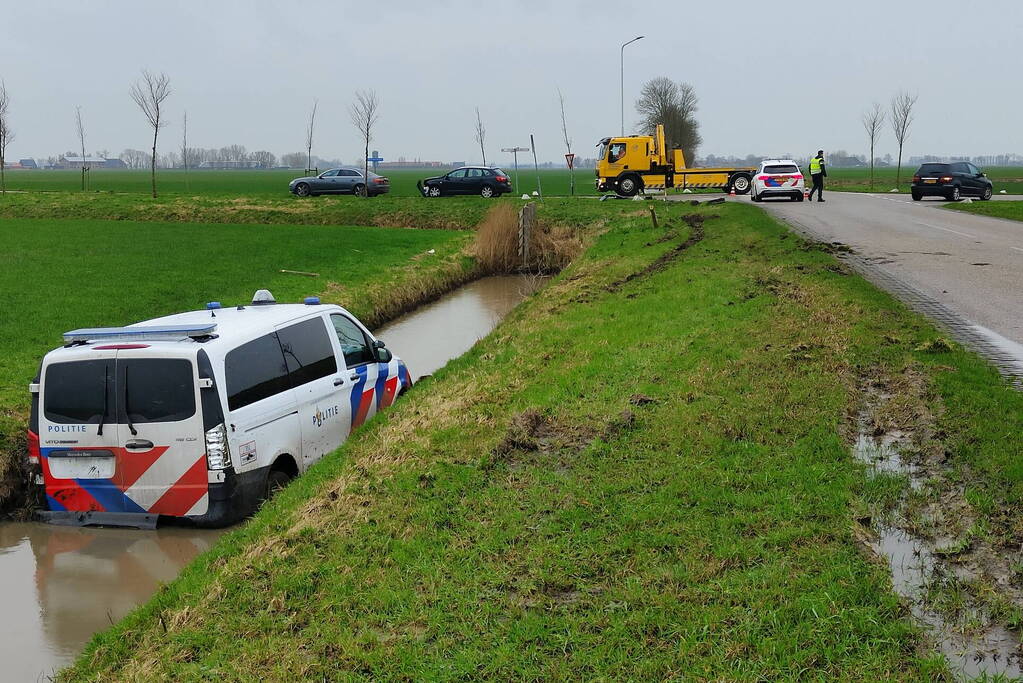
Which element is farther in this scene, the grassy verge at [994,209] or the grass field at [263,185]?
the grass field at [263,185]

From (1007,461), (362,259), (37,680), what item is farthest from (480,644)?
(362,259)

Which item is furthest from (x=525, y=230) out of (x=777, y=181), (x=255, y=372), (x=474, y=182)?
(x=255, y=372)

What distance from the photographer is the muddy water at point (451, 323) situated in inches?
669

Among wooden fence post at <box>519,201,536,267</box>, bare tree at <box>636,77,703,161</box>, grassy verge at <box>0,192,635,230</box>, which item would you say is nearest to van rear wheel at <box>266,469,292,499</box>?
wooden fence post at <box>519,201,536,267</box>

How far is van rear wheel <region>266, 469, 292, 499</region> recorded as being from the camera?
321 inches

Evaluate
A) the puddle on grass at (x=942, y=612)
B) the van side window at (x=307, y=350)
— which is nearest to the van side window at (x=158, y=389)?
the van side window at (x=307, y=350)

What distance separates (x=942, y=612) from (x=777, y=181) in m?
33.1

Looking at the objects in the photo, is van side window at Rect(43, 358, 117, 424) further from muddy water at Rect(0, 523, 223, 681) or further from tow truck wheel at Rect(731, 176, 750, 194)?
tow truck wheel at Rect(731, 176, 750, 194)

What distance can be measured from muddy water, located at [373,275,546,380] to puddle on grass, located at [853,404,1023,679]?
1016 centimetres

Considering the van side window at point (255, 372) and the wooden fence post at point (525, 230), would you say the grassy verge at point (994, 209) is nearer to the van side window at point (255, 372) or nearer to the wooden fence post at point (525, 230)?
the wooden fence post at point (525, 230)

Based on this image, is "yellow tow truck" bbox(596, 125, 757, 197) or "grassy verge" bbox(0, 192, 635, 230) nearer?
"grassy verge" bbox(0, 192, 635, 230)

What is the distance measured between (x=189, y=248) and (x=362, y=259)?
5.44 meters

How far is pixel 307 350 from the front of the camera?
9172 millimetres

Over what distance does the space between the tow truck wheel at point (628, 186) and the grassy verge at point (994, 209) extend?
13.3 metres
